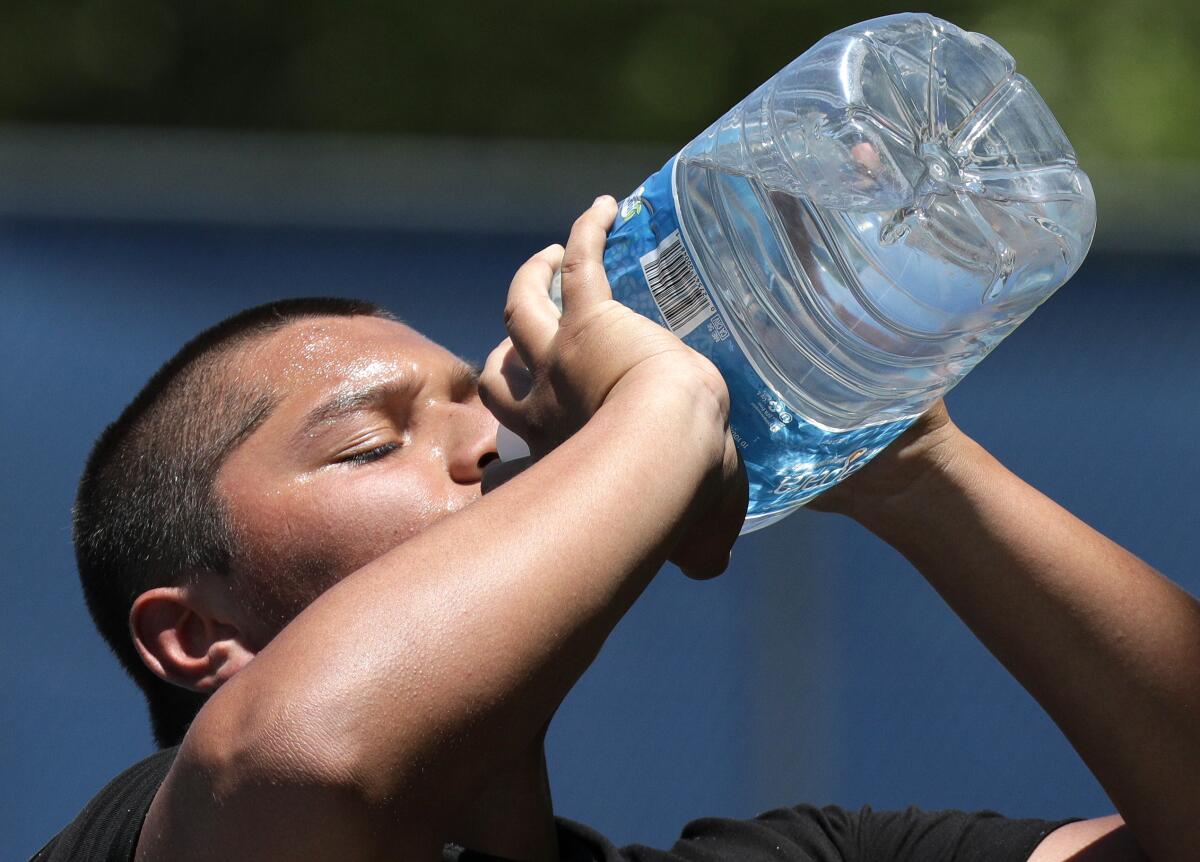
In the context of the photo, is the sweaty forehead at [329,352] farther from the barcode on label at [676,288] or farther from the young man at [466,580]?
the barcode on label at [676,288]

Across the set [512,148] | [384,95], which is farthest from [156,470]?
[384,95]

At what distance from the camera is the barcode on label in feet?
4.88

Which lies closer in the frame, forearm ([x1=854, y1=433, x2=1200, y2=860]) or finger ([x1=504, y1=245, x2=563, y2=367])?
finger ([x1=504, y1=245, x2=563, y2=367])

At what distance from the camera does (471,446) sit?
1844mm

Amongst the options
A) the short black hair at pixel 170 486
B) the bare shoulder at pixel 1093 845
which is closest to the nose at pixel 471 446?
the short black hair at pixel 170 486

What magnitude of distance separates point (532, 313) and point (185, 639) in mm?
720

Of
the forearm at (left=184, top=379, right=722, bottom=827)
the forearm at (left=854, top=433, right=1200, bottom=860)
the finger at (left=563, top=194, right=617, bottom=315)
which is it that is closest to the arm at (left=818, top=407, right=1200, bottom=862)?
the forearm at (left=854, top=433, right=1200, bottom=860)

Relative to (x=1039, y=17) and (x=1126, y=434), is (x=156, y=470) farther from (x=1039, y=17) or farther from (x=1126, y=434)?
(x=1039, y=17)

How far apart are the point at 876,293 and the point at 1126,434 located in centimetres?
161

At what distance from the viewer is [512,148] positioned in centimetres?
334

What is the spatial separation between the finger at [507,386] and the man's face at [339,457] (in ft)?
0.91

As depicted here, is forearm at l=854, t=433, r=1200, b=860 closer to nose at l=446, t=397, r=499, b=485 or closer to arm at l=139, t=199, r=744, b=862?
nose at l=446, t=397, r=499, b=485

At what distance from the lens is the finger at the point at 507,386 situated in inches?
57.9

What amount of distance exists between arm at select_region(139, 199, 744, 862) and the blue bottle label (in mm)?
179
